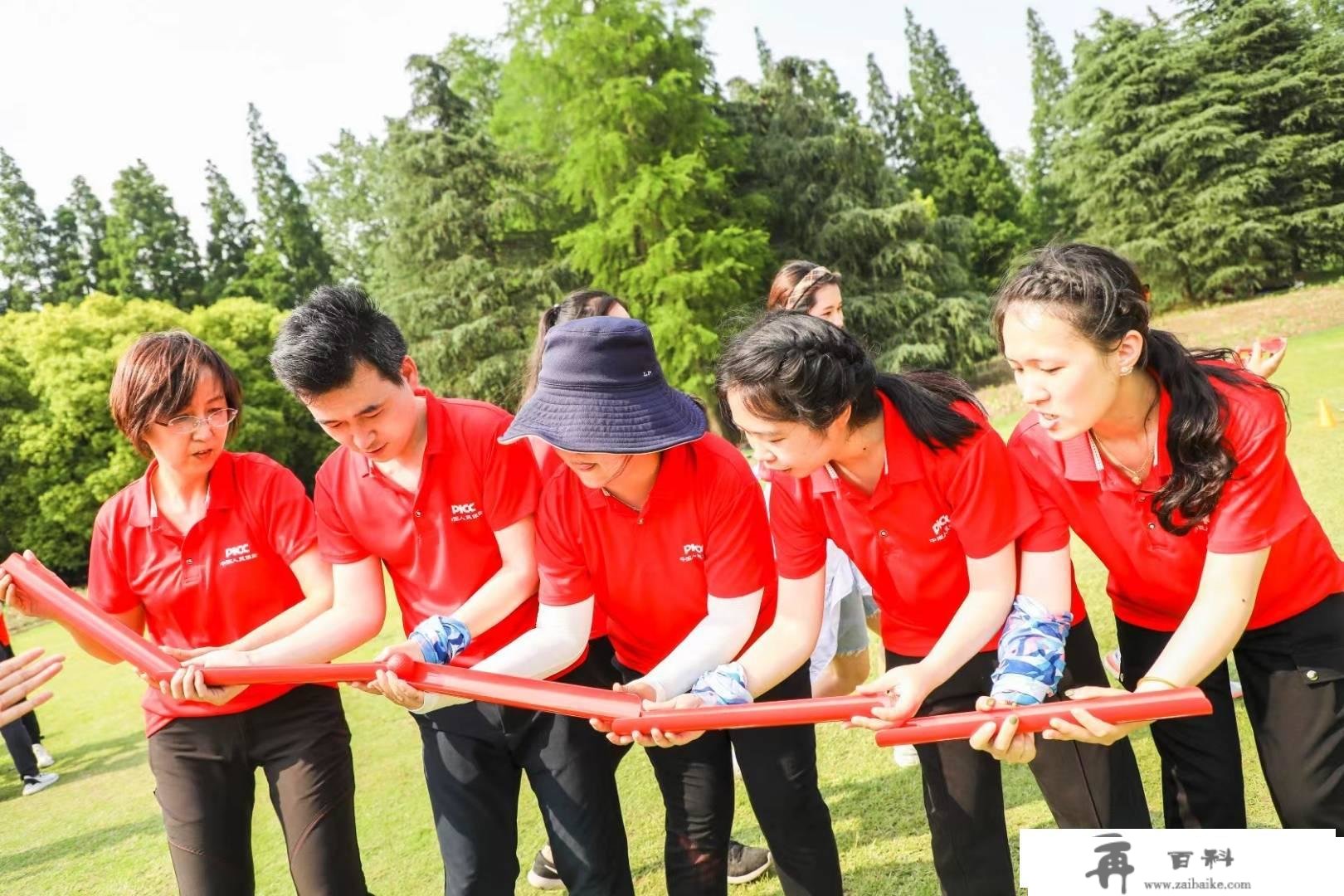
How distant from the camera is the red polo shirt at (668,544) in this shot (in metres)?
2.87

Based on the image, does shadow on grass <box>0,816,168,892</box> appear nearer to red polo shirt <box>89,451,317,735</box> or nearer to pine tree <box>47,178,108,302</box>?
red polo shirt <box>89,451,317,735</box>

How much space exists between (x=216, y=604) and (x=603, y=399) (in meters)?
1.65

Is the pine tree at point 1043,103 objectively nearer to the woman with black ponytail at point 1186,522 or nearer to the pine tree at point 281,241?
the pine tree at point 281,241

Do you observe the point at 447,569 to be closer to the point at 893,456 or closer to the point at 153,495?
the point at 153,495

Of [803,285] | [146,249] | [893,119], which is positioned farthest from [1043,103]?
[803,285]

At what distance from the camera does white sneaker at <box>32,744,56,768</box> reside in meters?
8.53

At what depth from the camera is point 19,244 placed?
45.6 metres

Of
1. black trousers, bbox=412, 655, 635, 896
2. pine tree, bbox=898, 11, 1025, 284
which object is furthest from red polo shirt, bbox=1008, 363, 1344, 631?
pine tree, bbox=898, 11, 1025, 284

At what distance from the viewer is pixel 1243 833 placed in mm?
2033

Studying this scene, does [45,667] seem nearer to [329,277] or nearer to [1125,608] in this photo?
[1125,608]

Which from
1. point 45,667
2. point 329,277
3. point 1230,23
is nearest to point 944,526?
point 45,667

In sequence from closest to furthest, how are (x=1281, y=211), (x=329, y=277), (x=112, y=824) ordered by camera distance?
(x=112, y=824), (x=1281, y=211), (x=329, y=277)

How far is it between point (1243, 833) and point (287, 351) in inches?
110

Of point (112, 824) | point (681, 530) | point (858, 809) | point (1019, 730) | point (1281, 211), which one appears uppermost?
point (1281, 211)
